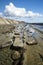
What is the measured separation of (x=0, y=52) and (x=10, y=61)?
2729mm

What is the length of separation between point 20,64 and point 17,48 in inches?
144

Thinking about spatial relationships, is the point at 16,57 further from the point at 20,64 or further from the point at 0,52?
the point at 0,52

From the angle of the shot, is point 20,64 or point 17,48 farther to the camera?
point 17,48

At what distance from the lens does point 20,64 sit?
30.9 feet

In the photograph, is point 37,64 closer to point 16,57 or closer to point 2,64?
point 16,57

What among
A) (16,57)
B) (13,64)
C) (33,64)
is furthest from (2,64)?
(33,64)

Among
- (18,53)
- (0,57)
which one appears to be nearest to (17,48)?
(18,53)

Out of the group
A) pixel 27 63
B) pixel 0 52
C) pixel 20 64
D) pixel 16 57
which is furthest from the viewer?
pixel 0 52

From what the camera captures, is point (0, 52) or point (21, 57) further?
point (0, 52)

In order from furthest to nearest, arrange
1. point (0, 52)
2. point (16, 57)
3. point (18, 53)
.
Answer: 1. point (0, 52)
2. point (18, 53)
3. point (16, 57)

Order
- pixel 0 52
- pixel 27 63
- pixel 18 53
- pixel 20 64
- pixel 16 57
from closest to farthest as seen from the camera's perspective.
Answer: pixel 20 64 < pixel 27 63 < pixel 16 57 < pixel 18 53 < pixel 0 52

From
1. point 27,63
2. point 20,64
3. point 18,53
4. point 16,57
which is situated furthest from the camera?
point 18,53

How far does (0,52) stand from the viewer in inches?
501

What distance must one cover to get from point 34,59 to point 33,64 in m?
1.17
